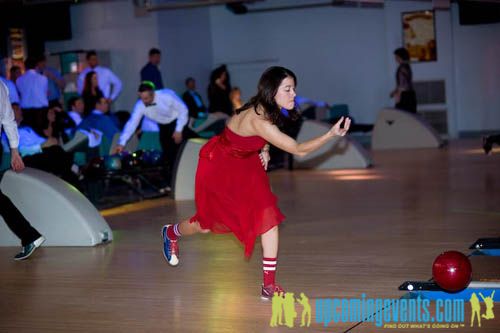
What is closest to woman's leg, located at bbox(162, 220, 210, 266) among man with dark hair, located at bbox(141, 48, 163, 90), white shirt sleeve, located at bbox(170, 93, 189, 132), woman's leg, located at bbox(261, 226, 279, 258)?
woman's leg, located at bbox(261, 226, 279, 258)

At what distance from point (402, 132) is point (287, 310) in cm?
1086

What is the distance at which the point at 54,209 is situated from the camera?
6.51 metres

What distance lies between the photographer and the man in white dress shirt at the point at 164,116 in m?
9.54

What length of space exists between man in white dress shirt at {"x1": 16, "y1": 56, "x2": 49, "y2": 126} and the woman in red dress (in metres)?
7.29

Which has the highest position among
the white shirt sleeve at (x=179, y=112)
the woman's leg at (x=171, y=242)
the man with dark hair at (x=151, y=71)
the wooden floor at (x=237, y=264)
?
the man with dark hair at (x=151, y=71)

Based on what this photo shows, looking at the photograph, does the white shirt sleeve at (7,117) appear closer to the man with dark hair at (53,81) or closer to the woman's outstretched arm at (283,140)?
the woman's outstretched arm at (283,140)

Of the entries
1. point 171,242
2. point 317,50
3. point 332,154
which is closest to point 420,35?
Result: point 317,50

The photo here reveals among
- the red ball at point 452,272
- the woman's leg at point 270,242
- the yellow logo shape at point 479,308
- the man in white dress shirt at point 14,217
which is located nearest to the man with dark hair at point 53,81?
the man in white dress shirt at point 14,217

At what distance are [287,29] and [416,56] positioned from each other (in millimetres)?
2780

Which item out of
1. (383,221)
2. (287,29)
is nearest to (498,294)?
(383,221)

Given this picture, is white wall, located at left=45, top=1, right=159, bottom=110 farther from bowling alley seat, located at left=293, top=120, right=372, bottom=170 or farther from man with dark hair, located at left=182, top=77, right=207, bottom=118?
bowling alley seat, located at left=293, top=120, right=372, bottom=170

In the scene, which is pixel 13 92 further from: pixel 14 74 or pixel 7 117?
pixel 7 117

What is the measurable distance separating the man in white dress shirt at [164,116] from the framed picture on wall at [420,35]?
8211 mm

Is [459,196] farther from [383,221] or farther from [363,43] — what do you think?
[363,43]
